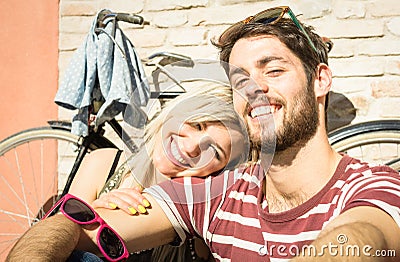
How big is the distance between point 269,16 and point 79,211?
88cm

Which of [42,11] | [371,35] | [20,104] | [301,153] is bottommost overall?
[301,153]

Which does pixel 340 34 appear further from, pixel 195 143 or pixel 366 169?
pixel 366 169

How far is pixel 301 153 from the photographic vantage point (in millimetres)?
1829

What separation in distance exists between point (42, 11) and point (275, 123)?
2.09 meters

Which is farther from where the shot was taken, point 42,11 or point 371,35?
point 42,11

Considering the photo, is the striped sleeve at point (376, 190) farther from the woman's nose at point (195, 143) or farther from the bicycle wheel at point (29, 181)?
the bicycle wheel at point (29, 181)

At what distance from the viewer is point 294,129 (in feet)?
5.89

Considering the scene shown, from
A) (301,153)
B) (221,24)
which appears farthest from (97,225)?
(221,24)

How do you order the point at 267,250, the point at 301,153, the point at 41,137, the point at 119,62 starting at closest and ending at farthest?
the point at 267,250 < the point at 301,153 < the point at 119,62 < the point at 41,137

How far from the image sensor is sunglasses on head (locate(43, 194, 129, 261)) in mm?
1784

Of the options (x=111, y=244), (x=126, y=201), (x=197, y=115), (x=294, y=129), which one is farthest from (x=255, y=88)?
(x=111, y=244)

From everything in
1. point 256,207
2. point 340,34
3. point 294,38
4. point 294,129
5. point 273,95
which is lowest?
point 256,207

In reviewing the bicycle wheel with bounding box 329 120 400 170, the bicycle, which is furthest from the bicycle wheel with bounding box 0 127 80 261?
the bicycle wheel with bounding box 329 120 400 170

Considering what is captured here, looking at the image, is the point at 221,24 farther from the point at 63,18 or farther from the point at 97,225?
the point at 97,225
